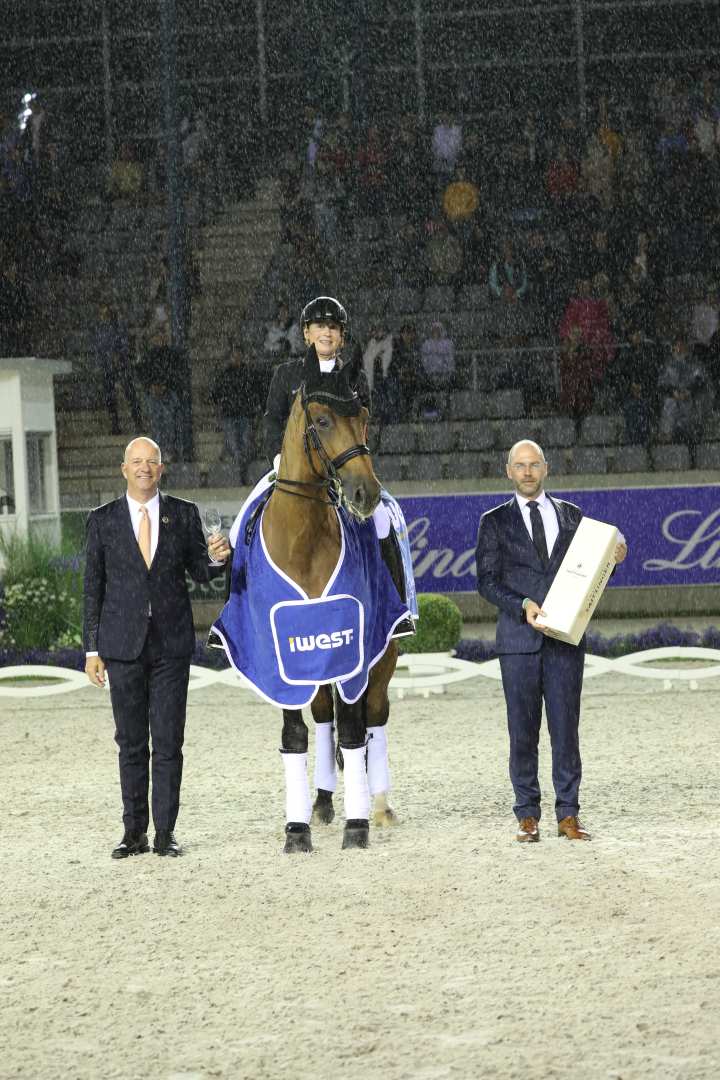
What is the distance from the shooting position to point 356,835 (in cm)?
800

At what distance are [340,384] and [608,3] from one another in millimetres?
24547

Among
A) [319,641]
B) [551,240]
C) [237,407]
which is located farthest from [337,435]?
[551,240]

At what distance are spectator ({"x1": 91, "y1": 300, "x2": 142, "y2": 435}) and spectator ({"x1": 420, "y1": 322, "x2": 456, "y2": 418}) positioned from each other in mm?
4155

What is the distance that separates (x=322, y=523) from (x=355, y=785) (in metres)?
1.31

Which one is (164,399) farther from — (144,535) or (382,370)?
(144,535)

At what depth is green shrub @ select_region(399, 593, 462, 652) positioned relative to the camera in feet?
48.0

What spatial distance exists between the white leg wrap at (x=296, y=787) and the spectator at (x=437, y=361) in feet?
48.4

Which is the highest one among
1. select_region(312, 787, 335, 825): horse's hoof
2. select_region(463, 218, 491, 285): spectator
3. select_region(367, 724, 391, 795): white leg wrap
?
select_region(463, 218, 491, 285): spectator

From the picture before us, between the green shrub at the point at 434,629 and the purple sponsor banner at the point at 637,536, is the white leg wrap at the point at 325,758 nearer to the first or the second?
the green shrub at the point at 434,629

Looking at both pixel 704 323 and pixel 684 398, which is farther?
pixel 704 323

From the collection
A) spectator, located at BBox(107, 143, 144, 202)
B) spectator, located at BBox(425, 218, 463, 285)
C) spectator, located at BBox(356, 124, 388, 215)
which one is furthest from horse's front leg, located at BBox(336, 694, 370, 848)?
spectator, located at BBox(107, 143, 144, 202)

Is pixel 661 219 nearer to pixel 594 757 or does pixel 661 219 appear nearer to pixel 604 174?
pixel 604 174

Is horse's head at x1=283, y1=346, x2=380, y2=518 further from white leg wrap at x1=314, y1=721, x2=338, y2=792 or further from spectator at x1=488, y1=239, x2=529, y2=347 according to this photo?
spectator at x1=488, y1=239, x2=529, y2=347

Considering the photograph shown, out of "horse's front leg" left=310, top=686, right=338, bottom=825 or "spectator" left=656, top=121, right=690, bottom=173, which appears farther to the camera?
"spectator" left=656, top=121, right=690, bottom=173
